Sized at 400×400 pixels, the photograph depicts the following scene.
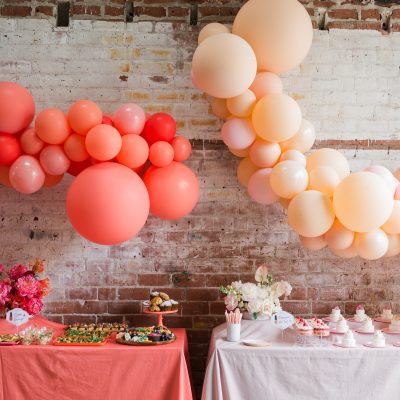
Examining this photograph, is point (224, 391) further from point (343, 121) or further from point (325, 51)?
point (325, 51)

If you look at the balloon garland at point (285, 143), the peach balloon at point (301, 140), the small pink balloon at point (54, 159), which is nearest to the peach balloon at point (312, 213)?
the balloon garland at point (285, 143)

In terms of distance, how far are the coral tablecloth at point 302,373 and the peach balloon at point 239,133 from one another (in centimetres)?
107

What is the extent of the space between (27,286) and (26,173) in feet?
2.14

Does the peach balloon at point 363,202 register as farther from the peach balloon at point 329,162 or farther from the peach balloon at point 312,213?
the peach balloon at point 329,162

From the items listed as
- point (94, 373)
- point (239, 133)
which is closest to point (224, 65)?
point (239, 133)

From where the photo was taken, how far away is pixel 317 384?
266cm

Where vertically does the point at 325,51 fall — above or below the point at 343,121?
above

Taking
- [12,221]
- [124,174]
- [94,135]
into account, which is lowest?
[12,221]

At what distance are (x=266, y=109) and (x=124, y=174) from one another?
797 millimetres

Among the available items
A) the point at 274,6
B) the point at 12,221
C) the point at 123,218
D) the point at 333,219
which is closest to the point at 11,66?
the point at 12,221

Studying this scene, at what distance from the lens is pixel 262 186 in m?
2.93

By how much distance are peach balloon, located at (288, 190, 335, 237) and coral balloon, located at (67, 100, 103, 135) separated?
3.58 feet

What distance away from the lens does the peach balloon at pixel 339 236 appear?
2.69 metres

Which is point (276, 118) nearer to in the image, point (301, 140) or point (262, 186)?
point (301, 140)
